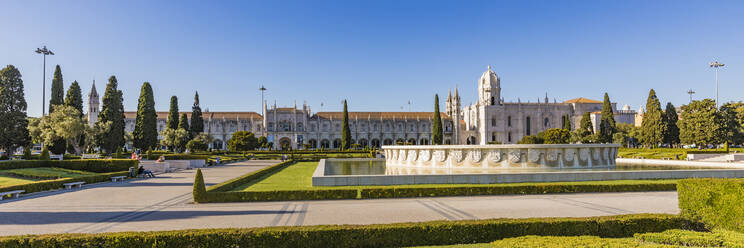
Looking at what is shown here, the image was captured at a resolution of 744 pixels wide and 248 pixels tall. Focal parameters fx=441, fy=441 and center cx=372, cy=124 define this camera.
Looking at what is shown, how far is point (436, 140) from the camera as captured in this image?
60.2 meters

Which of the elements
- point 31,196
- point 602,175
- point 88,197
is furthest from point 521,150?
point 31,196

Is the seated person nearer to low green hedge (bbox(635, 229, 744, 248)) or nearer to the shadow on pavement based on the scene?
the shadow on pavement

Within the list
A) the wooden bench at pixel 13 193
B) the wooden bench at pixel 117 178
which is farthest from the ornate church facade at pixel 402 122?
the wooden bench at pixel 13 193

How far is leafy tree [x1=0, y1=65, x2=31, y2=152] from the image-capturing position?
93.6 ft

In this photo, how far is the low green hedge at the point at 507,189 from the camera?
11.5 meters

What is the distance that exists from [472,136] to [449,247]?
72900mm

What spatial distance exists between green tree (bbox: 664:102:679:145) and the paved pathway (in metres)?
41.4

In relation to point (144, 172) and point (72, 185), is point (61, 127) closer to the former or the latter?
point (144, 172)

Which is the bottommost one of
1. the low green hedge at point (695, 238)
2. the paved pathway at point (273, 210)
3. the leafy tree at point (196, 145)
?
the paved pathway at point (273, 210)

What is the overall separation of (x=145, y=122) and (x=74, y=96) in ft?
22.6

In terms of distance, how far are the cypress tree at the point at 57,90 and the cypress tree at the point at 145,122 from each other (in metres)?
6.18

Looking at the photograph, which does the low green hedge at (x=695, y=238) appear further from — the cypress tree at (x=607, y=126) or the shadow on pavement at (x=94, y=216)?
the cypress tree at (x=607, y=126)

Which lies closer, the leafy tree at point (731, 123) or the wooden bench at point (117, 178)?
the wooden bench at point (117, 178)

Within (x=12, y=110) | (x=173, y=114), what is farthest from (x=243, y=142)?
(x=12, y=110)
